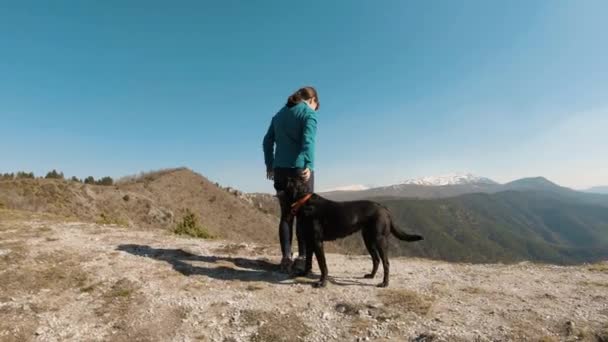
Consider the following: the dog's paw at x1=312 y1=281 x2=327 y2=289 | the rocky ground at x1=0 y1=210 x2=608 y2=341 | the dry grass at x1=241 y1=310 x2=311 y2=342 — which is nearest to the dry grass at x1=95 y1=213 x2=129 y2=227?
the rocky ground at x1=0 y1=210 x2=608 y2=341

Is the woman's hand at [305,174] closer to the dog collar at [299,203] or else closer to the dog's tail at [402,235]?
the dog collar at [299,203]

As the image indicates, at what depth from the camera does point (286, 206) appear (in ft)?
20.9

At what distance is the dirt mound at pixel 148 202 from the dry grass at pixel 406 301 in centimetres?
1336

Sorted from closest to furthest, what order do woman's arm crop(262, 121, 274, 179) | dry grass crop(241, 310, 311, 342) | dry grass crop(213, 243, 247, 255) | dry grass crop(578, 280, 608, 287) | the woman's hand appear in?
dry grass crop(241, 310, 311, 342)
dry grass crop(578, 280, 608, 287)
the woman's hand
woman's arm crop(262, 121, 274, 179)
dry grass crop(213, 243, 247, 255)

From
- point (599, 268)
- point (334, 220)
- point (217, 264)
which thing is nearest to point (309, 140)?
point (334, 220)

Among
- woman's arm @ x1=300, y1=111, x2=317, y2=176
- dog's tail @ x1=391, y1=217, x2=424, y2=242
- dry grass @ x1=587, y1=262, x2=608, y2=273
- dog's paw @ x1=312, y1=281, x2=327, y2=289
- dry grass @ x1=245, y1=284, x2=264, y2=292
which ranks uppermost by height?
woman's arm @ x1=300, y1=111, x2=317, y2=176

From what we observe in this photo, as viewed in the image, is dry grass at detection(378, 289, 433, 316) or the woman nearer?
dry grass at detection(378, 289, 433, 316)

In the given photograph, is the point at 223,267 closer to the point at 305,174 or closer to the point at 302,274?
the point at 302,274

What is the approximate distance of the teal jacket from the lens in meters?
6.27

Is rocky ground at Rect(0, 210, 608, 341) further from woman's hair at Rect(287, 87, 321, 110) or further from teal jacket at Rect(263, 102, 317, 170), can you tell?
woman's hair at Rect(287, 87, 321, 110)

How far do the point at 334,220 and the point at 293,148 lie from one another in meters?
1.56

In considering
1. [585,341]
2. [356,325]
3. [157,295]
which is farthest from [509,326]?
[157,295]

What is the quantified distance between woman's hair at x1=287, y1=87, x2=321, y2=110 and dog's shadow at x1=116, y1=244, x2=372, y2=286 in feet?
11.0

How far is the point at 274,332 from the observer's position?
4.48 m
